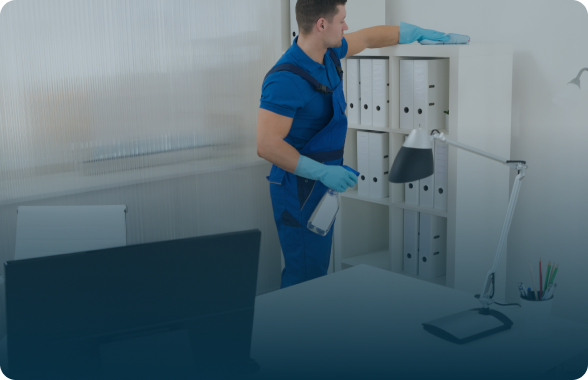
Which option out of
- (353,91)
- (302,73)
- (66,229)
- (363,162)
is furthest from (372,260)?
(66,229)

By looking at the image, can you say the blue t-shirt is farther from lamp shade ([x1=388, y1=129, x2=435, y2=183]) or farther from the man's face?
lamp shade ([x1=388, y1=129, x2=435, y2=183])

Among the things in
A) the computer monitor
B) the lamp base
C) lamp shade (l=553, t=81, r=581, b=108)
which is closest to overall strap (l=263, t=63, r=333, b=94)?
lamp shade (l=553, t=81, r=581, b=108)

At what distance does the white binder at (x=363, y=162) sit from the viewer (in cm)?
297

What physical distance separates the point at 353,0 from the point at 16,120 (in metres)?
1.68

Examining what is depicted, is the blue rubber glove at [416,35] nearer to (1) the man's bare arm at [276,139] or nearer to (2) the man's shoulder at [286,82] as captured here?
(2) the man's shoulder at [286,82]

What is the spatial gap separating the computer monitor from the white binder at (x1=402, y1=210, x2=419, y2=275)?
1.72 metres

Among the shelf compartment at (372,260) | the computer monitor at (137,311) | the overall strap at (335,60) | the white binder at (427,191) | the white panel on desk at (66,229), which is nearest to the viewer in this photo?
the computer monitor at (137,311)

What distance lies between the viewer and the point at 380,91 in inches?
111

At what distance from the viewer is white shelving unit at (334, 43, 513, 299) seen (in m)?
2.55

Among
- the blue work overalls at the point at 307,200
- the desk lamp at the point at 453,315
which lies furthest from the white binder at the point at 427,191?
the desk lamp at the point at 453,315

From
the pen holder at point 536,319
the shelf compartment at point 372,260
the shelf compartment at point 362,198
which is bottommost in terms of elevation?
the shelf compartment at point 372,260

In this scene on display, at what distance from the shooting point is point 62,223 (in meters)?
2.18

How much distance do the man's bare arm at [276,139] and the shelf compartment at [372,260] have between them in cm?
91

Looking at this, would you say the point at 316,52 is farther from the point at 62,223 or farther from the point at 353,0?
the point at 62,223
